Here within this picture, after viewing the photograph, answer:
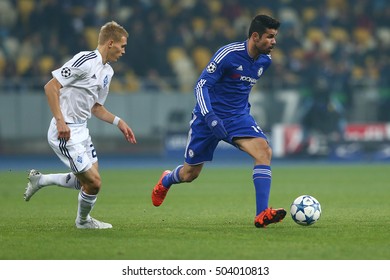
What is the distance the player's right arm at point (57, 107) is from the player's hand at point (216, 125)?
143 cm

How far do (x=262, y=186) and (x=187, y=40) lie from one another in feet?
54.0

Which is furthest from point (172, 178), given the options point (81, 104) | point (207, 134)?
point (81, 104)

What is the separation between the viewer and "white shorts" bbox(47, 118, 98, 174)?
26.3ft

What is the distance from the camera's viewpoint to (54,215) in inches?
401

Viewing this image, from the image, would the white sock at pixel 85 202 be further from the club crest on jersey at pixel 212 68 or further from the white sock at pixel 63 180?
the club crest on jersey at pixel 212 68

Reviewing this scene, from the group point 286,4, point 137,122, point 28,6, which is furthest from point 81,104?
point 286,4

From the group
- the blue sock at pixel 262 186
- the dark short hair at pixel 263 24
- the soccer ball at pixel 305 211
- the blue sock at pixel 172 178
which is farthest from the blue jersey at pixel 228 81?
the soccer ball at pixel 305 211

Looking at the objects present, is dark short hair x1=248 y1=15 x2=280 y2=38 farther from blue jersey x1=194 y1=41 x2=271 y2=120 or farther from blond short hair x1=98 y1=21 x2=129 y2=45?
blond short hair x1=98 y1=21 x2=129 y2=45

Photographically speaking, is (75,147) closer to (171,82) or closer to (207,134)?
(207,134)

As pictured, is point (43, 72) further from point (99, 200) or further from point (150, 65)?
point (99, 200)

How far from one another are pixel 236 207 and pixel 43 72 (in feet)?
41.5

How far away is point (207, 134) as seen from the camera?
902cm

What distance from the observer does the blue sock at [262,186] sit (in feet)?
27.1

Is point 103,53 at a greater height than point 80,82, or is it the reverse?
point 103,53
